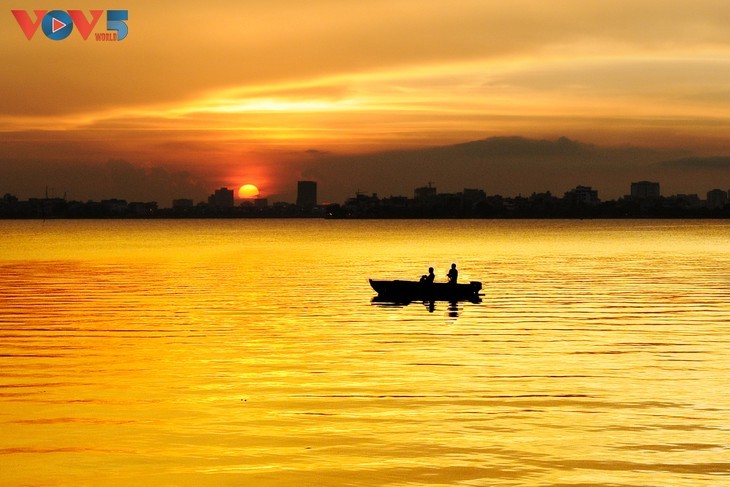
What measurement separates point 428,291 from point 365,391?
2979 centimetres

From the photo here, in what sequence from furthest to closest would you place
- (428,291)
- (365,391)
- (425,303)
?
(425,303) < (428,291) < (365,391)

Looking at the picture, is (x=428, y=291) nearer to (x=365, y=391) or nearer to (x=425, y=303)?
(x=425, y=303)

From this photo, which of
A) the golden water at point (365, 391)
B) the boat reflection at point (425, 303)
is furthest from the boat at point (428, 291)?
the golden water at point (365, 391)

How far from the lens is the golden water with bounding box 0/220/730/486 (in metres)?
20.9

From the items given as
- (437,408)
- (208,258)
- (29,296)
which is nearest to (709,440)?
(437,408)

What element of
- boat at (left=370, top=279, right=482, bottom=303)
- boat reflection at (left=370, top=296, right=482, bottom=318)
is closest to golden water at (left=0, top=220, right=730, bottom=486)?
boat reflection at (left=370, top=296, right=482, bottom=318)

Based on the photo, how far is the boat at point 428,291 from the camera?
58.3 metres

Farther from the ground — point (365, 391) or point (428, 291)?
point (428, 291)

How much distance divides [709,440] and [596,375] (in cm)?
903

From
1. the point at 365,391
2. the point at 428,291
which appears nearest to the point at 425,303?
the point at 428,291

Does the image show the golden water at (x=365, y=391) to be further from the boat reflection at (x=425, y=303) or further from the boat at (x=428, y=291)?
the boat at (x=428, y=291)

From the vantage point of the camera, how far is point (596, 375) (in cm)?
3172

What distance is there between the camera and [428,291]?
192 ft

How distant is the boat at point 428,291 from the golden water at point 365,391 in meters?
1.24
